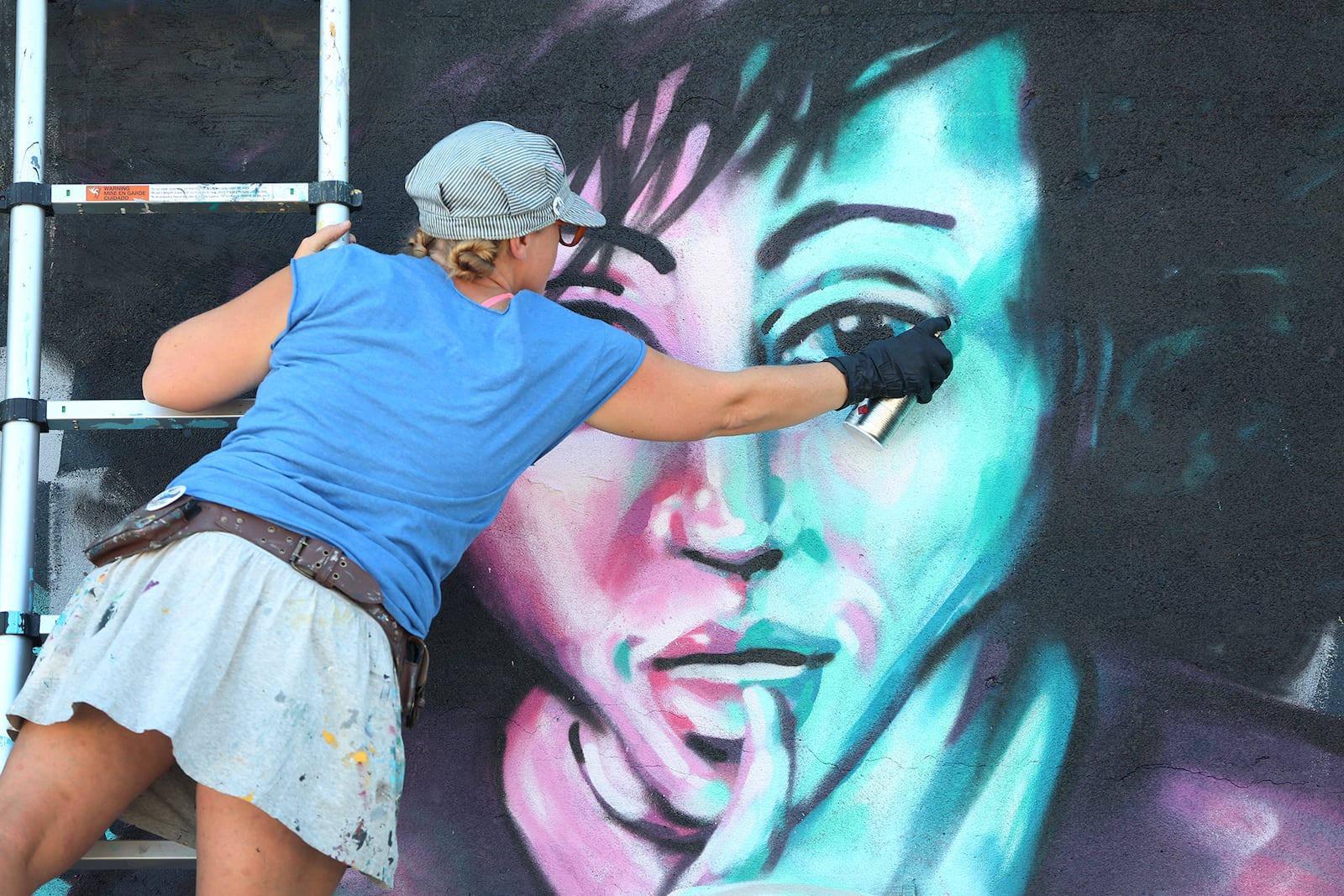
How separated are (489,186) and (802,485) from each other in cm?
105

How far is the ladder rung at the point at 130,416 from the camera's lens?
2080 mm

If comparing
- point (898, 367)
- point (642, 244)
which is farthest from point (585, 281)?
point (898, 367)

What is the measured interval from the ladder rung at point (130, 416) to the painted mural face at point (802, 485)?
0.64 m

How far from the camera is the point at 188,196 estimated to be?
213 centimetres

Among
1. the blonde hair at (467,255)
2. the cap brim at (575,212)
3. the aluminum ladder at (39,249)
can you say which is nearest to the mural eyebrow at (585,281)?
the aluminum ladder at (39,249)

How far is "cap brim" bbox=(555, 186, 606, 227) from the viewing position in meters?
1.77

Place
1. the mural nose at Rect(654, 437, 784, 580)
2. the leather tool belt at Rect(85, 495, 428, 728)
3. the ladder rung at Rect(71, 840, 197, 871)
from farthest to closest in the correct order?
the mural nose at Rect(654, 437, 784, 580) < the ladder rung at Rect(71, 840, 197, 871) < the leather tool belt at Rect(85, 495, 428, 728)

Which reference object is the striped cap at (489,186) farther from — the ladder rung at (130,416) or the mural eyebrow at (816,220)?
the mural eyebrow at (816,220)

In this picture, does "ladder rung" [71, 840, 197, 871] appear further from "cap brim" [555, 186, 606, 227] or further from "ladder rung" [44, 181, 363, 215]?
"cap brim" [555, 186, 606, 227]

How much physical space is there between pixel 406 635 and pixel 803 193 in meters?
1.34

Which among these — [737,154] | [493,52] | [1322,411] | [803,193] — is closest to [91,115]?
[493,52]

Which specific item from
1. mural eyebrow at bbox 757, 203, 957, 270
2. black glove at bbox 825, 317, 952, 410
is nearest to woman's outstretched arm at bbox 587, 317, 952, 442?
black glove at bbox 825, 317, 952, 410

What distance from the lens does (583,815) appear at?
2.40 meters

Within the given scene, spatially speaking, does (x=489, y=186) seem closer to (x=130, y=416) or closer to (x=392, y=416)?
(x=392, y=416)
